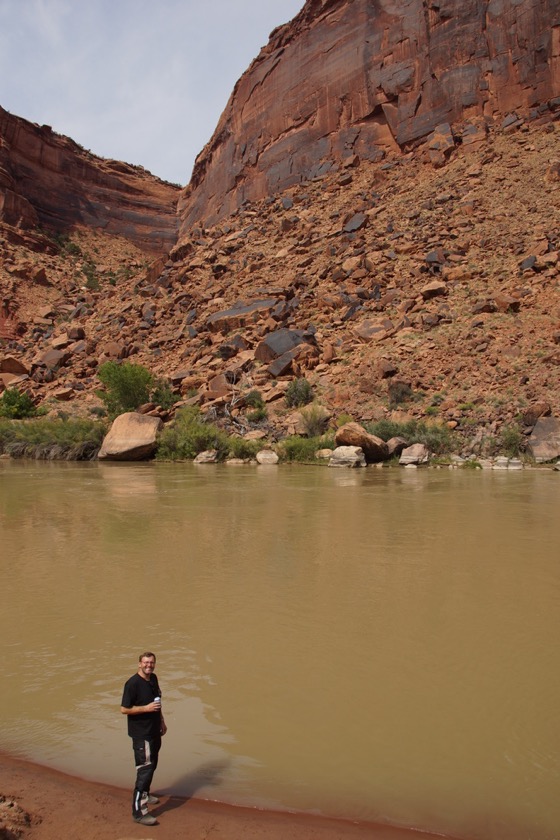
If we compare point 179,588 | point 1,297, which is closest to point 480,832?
point 179,588

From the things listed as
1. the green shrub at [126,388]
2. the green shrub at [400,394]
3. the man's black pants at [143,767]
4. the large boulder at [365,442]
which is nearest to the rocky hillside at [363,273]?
the green shrub at [400,394]

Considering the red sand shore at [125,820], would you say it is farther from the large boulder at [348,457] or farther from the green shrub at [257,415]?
the green shrub at [257,415]

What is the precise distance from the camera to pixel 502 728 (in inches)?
128

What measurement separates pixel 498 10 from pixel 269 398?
90.3 feet

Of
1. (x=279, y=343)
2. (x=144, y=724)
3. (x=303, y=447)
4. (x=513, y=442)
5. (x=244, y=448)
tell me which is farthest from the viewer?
(x=279, y=343)

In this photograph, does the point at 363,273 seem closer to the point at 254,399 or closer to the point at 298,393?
the point at 298,393

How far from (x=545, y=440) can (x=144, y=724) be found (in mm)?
17519

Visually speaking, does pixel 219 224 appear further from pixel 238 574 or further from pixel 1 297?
pixel 238 574

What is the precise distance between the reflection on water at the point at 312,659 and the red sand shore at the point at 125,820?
93 mm

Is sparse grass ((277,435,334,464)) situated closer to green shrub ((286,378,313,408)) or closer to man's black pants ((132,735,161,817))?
green shrub ((286,378,313,408))

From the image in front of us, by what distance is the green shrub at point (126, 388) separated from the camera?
88.3 ft

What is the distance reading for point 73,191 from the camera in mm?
59531

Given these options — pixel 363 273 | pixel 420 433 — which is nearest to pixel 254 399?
pixel 420 433

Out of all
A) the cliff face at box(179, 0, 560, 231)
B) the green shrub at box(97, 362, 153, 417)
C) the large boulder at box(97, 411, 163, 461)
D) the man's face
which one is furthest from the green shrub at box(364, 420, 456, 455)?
the cliff face at box(179, 0, 560, 231)
